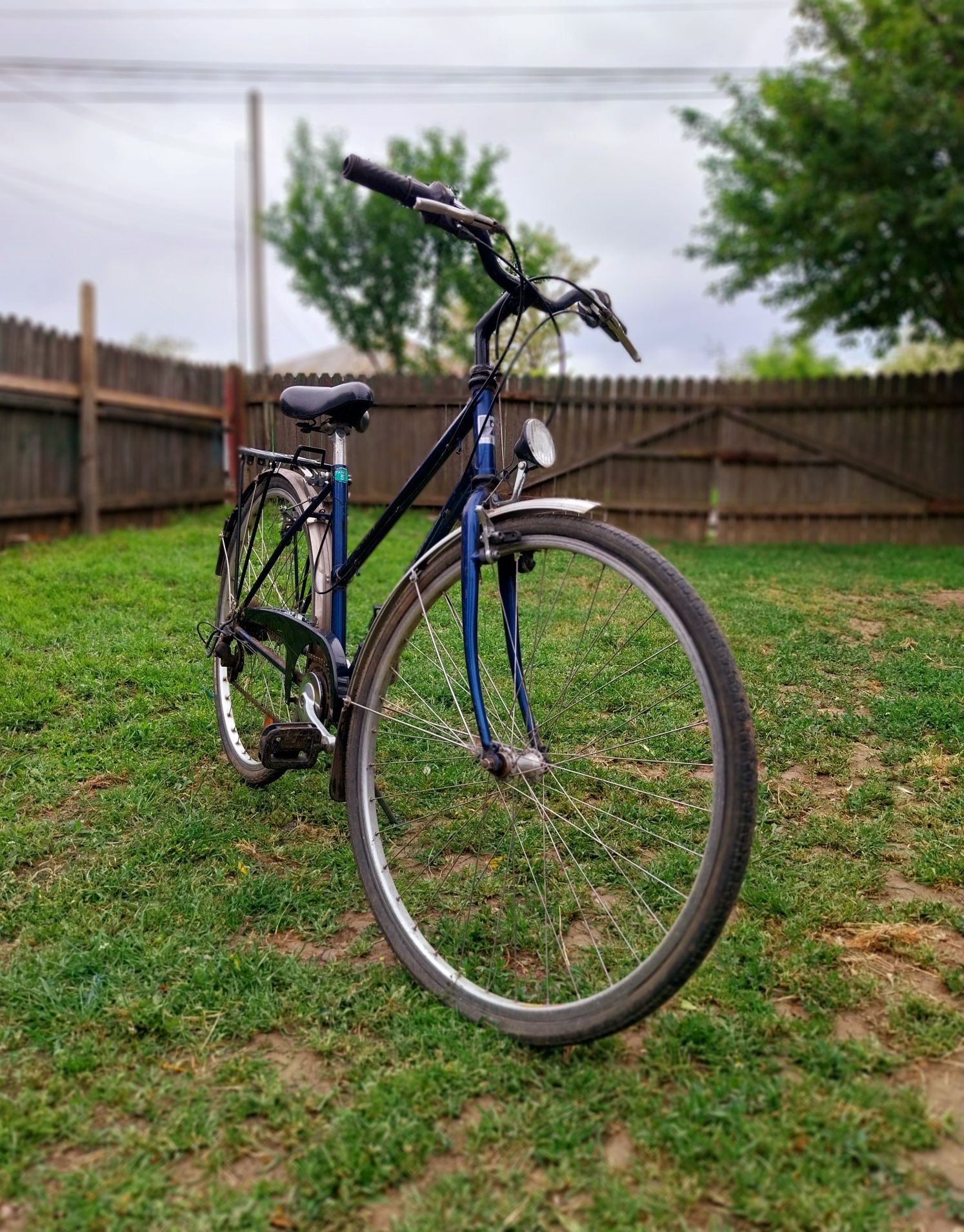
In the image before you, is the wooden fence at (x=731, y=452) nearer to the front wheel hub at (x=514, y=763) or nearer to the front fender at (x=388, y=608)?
the front fender at (x=388, y=608)

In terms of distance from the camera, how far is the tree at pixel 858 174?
10695 mm

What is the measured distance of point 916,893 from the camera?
254cm

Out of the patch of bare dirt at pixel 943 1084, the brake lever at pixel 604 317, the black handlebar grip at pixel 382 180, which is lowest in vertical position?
the patch of bare dirt at pixel 943 1084

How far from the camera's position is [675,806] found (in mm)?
2982

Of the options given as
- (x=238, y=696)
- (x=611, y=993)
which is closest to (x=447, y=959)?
(x=611, y=993)

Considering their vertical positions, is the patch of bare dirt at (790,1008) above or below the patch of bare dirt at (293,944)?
above

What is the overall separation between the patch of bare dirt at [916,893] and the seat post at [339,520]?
1542 mm

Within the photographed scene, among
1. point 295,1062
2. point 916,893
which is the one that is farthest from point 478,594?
point 916,893

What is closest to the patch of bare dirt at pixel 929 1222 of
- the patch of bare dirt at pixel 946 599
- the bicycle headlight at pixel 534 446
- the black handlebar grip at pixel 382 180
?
the bicycle headlight at pixel 534 446

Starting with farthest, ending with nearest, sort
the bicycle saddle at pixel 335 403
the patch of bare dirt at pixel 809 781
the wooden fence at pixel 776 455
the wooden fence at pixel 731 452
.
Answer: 1. the wooden fence at pixel 776 455
2. the wooden fence at pixel 731 452
3. the patch of bare dirt at pixel 809 781
4. the bicycle saddle at pixel 335 403

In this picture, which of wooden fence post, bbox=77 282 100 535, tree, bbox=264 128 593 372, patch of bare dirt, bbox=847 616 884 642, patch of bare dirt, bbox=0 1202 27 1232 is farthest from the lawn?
tree, bbox=264 128 593 372

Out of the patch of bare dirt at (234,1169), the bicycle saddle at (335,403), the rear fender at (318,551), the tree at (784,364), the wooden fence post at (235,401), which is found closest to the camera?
the patch of bare dirt at (234,1169)

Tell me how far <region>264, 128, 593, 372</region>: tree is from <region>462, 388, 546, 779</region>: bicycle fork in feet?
45.4

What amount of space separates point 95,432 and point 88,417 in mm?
168
